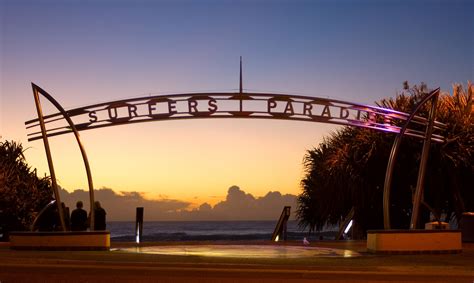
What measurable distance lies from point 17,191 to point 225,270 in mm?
26197

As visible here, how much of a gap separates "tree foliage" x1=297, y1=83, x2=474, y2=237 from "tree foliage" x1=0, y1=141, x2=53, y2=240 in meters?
14.2

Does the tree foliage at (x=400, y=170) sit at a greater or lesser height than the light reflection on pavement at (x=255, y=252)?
greater

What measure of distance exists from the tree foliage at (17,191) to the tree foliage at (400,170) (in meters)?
14.2

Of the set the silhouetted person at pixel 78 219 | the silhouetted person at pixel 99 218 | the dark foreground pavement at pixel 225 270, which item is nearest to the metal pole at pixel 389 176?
the dark foreground pavement at pixel 225 270

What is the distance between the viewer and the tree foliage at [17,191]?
3588 centimetres

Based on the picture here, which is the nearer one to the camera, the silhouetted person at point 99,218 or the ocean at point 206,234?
the silhouetted person at point 99,218

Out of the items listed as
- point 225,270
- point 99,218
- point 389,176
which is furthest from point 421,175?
point 99,218

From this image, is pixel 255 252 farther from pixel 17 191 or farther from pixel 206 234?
pixel 206 234

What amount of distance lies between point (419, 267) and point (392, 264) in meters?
0.70

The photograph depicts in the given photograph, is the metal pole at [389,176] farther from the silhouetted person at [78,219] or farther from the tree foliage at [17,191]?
the tree foliage at [17,191]

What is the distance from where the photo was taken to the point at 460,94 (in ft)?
112

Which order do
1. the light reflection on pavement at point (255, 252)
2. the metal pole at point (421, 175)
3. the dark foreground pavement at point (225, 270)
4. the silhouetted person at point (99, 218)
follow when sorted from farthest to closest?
the silhouetted person at point (99, 218), the metal pole at point (421, 175), the light reflection on pavement at point (255, 252), the dark foreground pavement at point (225, 270)

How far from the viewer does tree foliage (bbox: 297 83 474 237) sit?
3350 centimetres

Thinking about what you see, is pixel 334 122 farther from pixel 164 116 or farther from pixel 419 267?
pixel 419 267
